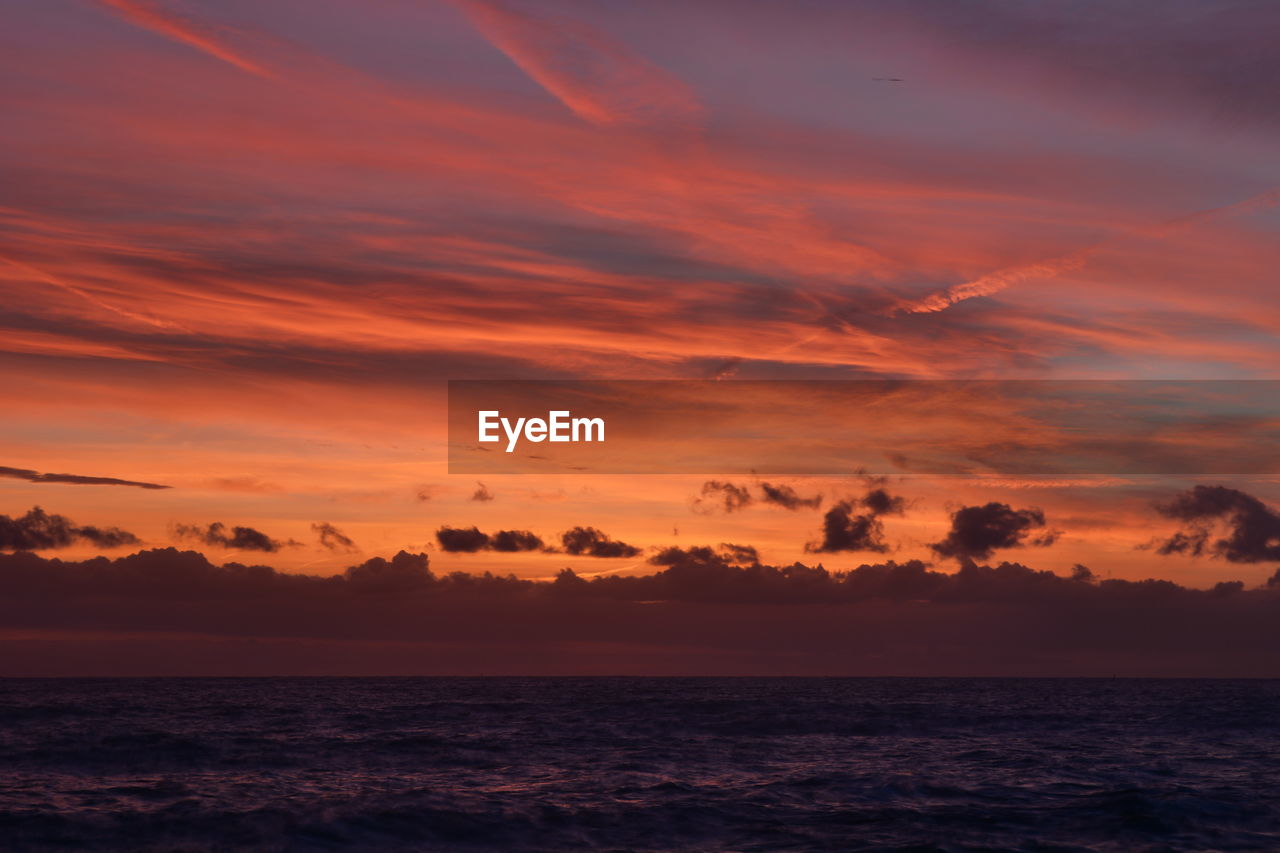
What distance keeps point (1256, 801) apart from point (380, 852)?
34986mm

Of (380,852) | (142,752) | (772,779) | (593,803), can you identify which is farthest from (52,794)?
(772,779)

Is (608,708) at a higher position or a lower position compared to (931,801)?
lower

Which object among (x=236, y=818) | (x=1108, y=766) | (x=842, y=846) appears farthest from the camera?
(x=1108, y=766)

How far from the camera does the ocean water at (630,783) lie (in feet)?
121

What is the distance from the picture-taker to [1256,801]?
4316 cm

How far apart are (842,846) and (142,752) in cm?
4647

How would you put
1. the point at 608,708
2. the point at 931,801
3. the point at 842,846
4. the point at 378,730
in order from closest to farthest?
1. the point at 842,846
2. the point at 931,801
3. the point at 378,730
4. the point at 608,708

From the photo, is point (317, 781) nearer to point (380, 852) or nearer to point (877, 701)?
point (380, 852)

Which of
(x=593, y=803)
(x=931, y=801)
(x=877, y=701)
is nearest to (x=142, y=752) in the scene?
(x=593, y=803)

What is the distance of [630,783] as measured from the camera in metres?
48.3

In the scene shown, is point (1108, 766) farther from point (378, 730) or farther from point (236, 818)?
point (378, 730)

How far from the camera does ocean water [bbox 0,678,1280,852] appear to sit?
36.8 meters

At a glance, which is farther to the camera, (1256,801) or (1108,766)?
(1108,766)

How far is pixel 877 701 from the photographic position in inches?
4904
